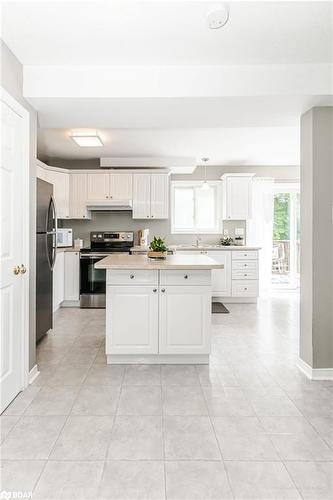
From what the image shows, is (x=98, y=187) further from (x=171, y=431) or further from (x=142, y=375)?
(x=171, y=431)

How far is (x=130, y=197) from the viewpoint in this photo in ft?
19.2

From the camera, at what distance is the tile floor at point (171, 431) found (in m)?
1.58

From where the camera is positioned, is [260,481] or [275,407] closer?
[260,481]

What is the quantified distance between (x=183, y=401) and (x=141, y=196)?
413 cm

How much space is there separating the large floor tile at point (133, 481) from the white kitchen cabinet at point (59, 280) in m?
3.62

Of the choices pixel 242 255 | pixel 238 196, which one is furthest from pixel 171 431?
pixel 238 196

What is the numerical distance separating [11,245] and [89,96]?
4.21ft

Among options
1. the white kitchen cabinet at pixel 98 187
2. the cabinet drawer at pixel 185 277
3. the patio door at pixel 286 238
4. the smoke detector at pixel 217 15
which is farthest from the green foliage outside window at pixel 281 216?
the smoke detector at pixel 217 15

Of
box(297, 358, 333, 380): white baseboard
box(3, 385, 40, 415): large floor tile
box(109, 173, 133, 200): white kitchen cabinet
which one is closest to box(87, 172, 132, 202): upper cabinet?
box(109, 173, 133, 200): white kitchen cabinet

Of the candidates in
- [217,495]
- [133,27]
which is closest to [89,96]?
[133,27]

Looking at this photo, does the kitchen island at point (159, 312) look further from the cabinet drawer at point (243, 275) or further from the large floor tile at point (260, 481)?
the cabinet drawer at point (243, 275)

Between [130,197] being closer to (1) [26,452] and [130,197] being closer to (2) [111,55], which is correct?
(2) [111,55]

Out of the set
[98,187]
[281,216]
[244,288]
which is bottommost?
[244,288]

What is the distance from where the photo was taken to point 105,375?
2.84m
